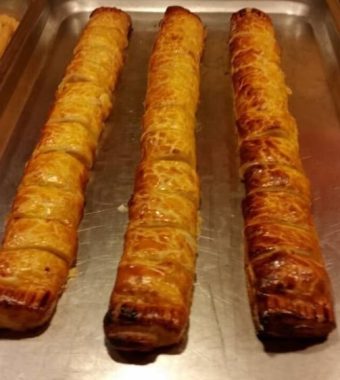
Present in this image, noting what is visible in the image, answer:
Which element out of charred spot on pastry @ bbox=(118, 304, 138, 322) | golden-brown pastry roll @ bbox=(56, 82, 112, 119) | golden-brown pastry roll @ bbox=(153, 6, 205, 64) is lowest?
charred spot on pastry @ bbox=(118, 304, 138, 322)

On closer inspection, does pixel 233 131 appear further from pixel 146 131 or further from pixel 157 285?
pixel 157 285

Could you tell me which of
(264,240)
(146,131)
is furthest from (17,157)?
(264,240)

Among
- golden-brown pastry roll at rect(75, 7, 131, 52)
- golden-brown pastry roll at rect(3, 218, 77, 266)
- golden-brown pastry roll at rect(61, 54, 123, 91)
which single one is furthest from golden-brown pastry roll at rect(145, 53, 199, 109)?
golden-brown pastry roll at rect(3, 218, 77, 266)

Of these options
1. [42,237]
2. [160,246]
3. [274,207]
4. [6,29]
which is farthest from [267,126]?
[6,29]

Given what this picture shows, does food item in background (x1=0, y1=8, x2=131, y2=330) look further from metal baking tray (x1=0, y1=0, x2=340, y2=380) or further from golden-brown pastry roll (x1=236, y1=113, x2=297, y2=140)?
golden-brown pastry roll (x1=236, y1=113, x2=297, y2=140)

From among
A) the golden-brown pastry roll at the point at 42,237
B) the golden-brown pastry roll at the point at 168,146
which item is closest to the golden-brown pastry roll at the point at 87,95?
the golden-brown pastry roll at the point at 168,146
